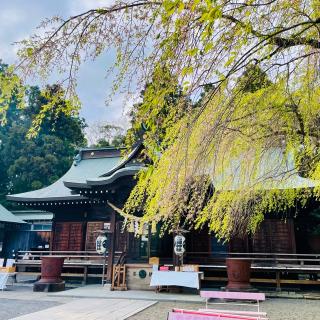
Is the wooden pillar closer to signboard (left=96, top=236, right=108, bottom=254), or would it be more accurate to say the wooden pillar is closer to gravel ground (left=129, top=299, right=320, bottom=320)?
signboard (left=96, top=236, right=108, bottom=254)

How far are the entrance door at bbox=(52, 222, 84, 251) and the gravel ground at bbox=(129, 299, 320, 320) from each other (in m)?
7.56

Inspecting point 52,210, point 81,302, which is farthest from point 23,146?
point 81,302

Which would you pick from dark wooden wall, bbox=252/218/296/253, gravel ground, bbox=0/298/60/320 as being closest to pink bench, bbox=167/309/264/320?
gravel ground, bbox=0/298/60/320

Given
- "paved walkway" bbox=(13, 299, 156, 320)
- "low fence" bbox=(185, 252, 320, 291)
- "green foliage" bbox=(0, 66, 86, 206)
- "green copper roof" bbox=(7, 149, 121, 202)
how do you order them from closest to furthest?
"paved walkway" bbox=(13, 299, 156, 320), "low fence" bbox=(185, 252, 320, 291), "green copper roof" bbox=(7, 149, 121, 202), "green foliage" bbox=(0, 66, 86, 206)

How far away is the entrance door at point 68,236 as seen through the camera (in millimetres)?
14492

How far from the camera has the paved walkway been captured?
609 centimetres

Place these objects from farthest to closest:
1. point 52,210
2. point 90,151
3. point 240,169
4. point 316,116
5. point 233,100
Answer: point 90,151, point 52,210, point 240,169, point 316,116, point 233,100

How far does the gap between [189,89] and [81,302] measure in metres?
6.96

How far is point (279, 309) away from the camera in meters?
7.32

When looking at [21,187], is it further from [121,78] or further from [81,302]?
[121,78]

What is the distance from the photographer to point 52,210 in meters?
15.3

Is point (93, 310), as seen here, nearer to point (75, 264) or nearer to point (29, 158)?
point (75, 264)

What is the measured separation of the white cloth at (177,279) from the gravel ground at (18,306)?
8.88 ft

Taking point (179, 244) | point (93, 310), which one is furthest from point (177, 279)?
point (93, 310)
